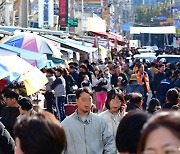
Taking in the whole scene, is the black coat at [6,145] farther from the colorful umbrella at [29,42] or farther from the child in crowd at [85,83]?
the child in crowd at [85,83]

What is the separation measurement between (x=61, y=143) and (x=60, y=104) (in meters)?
12.2

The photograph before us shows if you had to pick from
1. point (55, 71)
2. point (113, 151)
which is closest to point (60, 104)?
point (55, 71)

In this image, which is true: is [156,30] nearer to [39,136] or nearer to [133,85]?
[133,85]

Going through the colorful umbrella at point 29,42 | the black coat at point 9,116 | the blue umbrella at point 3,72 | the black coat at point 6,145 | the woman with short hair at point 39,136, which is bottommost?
the black coat at point 9,116

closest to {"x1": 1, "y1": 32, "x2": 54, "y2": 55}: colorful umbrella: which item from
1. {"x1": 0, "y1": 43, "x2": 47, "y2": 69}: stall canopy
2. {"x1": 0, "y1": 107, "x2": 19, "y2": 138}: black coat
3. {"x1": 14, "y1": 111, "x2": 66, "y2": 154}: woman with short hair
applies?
{"x1": 0, "y1": 43, "x2": 47, "y2": 69}: stall canopy

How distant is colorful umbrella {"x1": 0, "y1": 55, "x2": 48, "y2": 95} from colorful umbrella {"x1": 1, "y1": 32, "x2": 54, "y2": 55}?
3476 millimetres

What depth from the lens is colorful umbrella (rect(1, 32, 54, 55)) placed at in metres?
14.9

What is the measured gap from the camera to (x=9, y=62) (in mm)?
10992

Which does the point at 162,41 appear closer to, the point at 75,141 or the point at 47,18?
the point at 47,18

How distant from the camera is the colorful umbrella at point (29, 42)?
587 inches

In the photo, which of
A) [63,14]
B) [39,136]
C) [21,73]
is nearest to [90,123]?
[39,136]

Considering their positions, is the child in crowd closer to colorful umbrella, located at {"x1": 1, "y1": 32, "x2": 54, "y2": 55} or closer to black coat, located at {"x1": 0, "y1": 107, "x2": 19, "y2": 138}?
colorful umbrella, located at {"x1": 1, "y1": 32, "x2": 54, "y2": 55}

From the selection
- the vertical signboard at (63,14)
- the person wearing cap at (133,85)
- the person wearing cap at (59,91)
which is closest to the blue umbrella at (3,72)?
the person wearing cap at (59,91)

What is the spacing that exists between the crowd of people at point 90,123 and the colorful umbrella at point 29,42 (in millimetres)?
800
